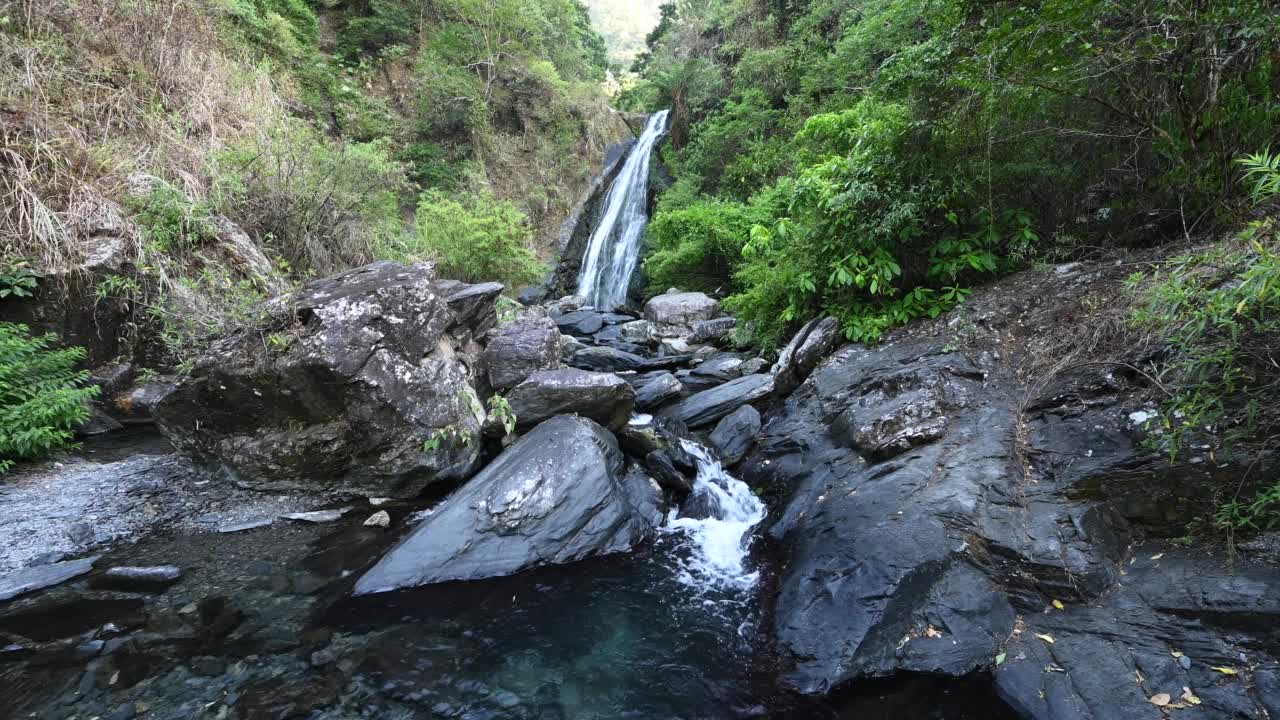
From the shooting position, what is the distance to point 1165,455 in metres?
3.09

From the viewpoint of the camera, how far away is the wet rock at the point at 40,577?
3.73 metres

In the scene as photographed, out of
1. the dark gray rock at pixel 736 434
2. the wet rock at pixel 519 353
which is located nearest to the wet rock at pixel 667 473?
the dark gray rock at pixel 736 434

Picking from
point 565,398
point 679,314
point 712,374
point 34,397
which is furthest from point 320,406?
point 679,314

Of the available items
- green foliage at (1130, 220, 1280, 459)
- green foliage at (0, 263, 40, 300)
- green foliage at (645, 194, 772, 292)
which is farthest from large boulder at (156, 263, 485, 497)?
green foliage at (645, 194, 772, 292)

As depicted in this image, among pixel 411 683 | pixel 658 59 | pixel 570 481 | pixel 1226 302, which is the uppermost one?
pixel 658 59

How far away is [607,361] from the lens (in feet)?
30.5

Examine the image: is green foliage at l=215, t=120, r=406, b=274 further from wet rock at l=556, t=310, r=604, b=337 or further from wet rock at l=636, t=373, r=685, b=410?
wet rock at l=636, t=373, r=685, b=410

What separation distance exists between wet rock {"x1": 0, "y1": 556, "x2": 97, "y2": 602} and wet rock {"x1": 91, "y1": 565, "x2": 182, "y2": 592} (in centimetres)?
20

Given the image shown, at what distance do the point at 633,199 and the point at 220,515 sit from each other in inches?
593

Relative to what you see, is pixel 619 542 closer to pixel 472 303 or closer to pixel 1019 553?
pixel 1019 553

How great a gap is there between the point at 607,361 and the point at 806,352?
13.1 feet

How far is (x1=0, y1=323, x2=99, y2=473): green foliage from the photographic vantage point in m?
5.00

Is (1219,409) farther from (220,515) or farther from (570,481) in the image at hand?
(220,515)

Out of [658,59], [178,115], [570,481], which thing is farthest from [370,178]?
[658,59]
